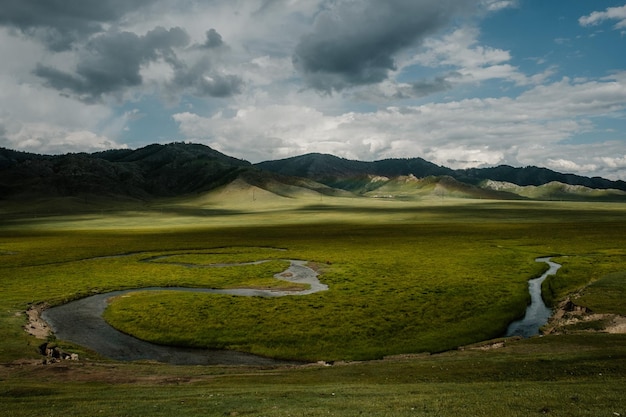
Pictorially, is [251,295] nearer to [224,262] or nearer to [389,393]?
[224,262]

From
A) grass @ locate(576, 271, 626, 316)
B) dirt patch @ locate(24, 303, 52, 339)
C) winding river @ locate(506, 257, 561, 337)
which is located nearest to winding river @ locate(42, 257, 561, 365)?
winding river @ locate(506, 257, 561, 337)

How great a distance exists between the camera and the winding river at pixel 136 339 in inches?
1581

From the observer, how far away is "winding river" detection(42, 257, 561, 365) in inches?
1581

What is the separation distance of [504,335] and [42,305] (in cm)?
5408

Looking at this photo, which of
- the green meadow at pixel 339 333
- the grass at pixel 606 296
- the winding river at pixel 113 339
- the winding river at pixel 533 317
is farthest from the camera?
the grass at pixel 606 296

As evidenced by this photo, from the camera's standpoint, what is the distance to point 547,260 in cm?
8594

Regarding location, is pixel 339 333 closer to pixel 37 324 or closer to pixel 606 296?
pixel 606 296

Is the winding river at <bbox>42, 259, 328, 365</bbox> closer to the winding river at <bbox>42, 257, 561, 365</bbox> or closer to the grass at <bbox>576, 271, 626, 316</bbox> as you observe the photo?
the winding river at <bbox>42, 257, 561, 365</bbox>

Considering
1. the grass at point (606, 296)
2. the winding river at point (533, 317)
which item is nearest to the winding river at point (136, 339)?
the winding river at point (533, 317)

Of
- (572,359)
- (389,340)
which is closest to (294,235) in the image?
(389,340)

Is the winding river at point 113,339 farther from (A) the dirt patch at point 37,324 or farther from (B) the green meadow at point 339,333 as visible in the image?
(B) the green meadow at point 339,333

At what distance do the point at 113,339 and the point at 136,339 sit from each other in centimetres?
225

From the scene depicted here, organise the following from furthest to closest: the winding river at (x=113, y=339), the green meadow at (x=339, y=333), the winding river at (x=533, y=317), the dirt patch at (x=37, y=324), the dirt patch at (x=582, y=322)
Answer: the winding river at (x=533, y=317) < the dirt patch at (x=37, y=324) < the dirt patch at (x=582, y=322) < the winding river at (x=113, y=339) < the green meadow at (x=339, y=333)

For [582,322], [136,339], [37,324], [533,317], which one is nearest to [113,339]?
[136,339]
